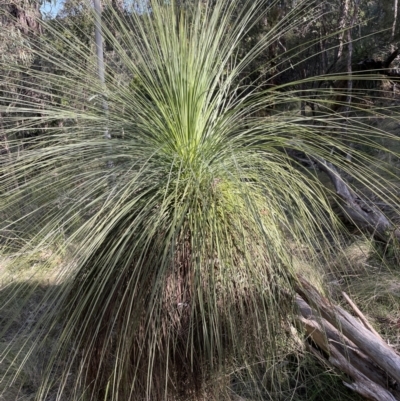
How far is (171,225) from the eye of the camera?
1.06 m

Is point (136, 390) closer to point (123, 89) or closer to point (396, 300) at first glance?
point (123, 89)

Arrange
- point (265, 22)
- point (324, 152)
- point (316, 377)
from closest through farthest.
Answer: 1. point (324, 152)
2. point (316, 377)
3. point (265, 22)

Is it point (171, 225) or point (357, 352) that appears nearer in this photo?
point (171, 225)

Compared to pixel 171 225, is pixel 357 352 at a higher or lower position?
lower

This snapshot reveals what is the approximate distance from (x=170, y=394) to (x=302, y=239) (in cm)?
58

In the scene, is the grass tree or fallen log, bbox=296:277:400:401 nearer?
the grass tree

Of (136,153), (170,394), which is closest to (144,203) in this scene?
(136,153)

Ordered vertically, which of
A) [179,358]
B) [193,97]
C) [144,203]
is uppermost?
[193,97]

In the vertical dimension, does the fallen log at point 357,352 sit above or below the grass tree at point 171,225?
below

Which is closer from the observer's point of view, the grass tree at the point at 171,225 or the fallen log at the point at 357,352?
the grass tree at the point at 171,225

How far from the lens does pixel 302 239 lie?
3.76ft

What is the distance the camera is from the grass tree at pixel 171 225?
1.08m

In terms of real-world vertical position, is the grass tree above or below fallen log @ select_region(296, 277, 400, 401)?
above

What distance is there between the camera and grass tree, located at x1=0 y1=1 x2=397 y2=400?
3.53 feet
